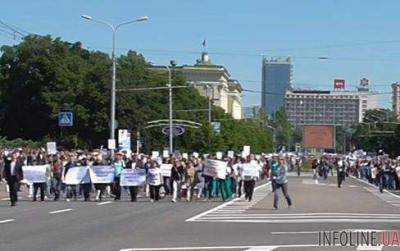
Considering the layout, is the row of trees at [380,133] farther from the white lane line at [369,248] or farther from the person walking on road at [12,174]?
the white lane line at [369,248]

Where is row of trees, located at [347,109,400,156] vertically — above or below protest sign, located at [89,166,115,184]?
above

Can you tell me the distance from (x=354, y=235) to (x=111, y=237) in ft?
16.3

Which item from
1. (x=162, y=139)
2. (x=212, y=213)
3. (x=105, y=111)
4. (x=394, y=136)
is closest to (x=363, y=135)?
(x=394, y=136)

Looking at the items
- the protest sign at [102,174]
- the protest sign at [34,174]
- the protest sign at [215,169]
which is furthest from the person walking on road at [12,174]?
the protest sign at [215,169]

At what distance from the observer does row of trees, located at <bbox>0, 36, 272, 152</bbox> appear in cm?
8588

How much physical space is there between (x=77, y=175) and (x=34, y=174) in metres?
1.68

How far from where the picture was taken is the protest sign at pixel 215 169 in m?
39.1

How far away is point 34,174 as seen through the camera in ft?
122

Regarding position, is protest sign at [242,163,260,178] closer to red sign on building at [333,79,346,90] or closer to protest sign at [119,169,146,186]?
protest sign at [119,169,146,186]

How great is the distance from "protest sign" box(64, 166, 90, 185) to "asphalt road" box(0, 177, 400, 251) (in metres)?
2.16

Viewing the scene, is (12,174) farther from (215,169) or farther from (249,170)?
(215,169)

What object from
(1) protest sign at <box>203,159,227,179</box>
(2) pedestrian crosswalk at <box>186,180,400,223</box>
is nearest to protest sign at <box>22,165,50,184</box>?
(1) protest sign at <box>203,159,227,179</box>

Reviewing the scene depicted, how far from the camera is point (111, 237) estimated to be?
19.7 meters

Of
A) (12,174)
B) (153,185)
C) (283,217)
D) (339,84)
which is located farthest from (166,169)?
(339,84)
